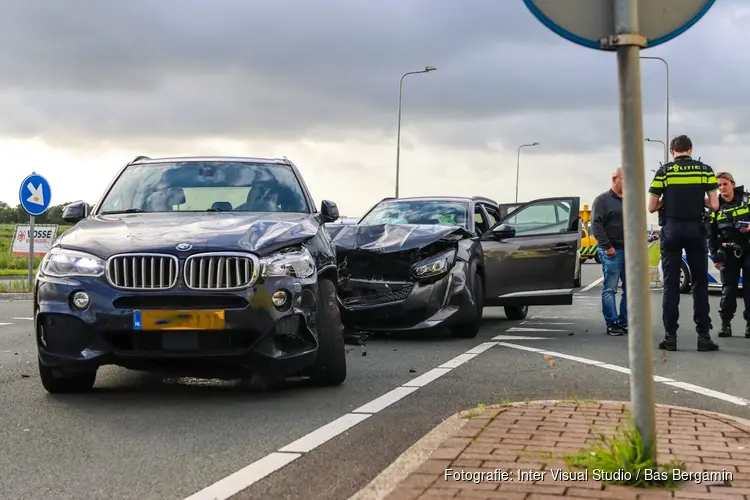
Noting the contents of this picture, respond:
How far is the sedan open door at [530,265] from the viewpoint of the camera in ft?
39.4

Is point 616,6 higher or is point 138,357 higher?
point 616,6

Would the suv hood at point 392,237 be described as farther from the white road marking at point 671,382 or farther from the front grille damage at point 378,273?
the white road marking at point 671,382

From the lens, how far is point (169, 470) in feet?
15.0

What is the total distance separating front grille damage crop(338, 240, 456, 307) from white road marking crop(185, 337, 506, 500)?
2.69 m

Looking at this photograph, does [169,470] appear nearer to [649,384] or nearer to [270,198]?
[649,384]

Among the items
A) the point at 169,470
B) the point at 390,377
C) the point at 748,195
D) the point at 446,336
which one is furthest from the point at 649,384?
the point at 748,195

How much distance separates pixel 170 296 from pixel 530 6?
3.18m

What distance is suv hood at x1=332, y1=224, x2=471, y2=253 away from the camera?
10523mm

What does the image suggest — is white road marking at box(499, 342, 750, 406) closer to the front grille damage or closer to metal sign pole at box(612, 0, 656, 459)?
the front grille damage

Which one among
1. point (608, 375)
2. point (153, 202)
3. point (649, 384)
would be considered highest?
point (153, 202)

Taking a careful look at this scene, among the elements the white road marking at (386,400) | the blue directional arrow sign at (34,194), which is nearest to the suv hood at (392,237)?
the white road marking at (386,400)

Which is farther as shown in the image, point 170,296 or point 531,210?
point 531,210

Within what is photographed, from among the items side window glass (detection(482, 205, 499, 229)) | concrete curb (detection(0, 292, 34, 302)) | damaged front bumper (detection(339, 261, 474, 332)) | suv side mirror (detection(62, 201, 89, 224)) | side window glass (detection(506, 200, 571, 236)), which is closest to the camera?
suv side mirror (detection(62, 201, 89, 224))

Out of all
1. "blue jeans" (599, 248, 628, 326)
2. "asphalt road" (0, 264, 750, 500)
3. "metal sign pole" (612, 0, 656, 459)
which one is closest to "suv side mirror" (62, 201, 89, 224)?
"asphalt road" (0, 264, 750, 500)
